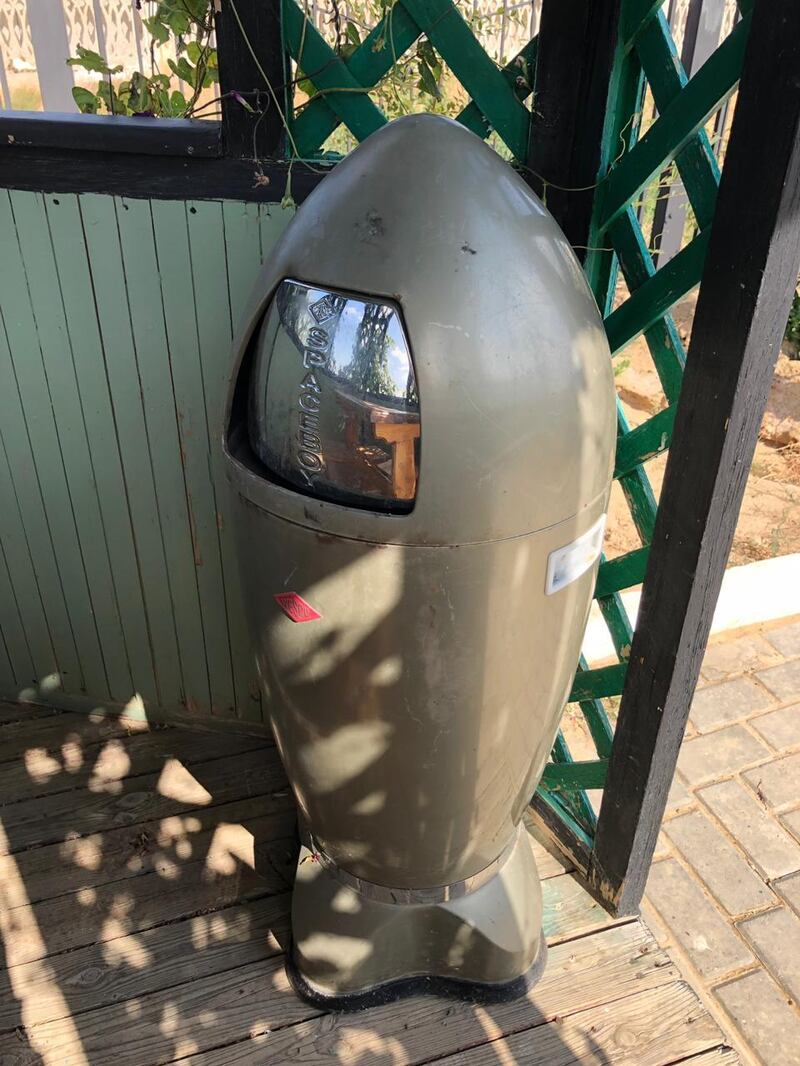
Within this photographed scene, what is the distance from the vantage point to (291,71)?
70.1 inches

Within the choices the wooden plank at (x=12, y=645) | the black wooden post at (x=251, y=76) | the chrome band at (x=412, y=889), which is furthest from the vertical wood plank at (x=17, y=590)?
the chrome band at (x=412, y=889)

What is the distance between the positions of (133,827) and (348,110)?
190 centimetres

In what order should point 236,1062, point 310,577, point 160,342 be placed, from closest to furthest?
point 310,577
point 236,1062
point 160,342

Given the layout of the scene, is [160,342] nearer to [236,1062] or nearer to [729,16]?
[236,1062]

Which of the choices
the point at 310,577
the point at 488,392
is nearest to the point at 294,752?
the point at 310,577

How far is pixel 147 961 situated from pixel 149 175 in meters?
1.82

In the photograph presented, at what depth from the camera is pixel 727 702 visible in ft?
9.65

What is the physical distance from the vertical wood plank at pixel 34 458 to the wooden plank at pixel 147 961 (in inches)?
34.3

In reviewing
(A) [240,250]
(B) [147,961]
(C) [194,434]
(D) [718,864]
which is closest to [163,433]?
(C) [194,434]

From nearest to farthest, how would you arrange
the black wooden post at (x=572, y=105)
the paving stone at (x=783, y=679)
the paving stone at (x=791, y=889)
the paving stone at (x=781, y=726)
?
1. the black wooden post at (x=572, y=105)
2. the paving stone at (x=791, y=889)
3. the paving stone at (x=781, y=726)
4. the paving stone at (x=783, y=679)

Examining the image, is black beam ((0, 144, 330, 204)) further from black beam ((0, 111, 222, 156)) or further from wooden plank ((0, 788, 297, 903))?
wooden plank ((0, 788, 297, 903))

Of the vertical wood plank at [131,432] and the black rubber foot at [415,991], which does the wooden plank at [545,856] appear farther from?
the vertical wood plank at [131,432]

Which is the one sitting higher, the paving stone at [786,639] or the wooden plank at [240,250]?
the wooden plank at [240,250]

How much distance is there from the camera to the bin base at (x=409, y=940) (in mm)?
1896
